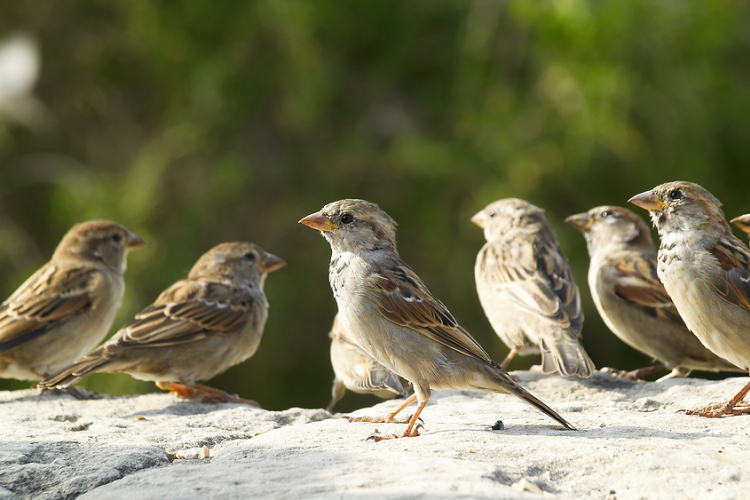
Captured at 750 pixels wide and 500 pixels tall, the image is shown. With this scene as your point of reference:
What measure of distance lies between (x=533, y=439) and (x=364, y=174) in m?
5.13

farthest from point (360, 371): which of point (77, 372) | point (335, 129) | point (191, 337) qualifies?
point (335, 129)

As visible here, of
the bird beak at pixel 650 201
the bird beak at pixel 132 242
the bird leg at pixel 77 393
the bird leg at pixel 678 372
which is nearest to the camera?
the bird beak at pixel 650 201

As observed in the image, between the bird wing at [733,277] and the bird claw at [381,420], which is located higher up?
the bird wing at [733,277]

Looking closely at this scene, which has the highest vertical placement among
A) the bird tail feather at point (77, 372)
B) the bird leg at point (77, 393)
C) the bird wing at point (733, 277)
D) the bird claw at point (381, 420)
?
the bird wing at point (733, 277)

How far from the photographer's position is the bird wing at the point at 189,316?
477 centimetres

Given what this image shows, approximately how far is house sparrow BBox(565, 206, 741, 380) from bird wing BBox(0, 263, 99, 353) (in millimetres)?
3573

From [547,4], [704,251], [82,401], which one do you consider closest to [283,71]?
[547,4]

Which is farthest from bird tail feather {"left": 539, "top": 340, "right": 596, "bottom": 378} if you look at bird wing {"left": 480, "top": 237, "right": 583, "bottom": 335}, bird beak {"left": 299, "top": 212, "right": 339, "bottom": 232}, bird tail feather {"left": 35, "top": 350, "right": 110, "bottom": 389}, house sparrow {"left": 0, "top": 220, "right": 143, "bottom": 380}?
house sparrow {"left": 0, "top": 220, "right": 143, "bottom": 380}

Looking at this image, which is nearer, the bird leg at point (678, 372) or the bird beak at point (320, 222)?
the bird beak at point (320, 222)

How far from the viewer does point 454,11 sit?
775 centimetres

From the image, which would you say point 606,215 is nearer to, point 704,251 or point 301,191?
point 704,251

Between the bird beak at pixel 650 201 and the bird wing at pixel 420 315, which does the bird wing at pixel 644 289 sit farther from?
the bird wing at pixel 420 315

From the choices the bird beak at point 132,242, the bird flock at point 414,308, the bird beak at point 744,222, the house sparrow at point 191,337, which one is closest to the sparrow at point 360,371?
the bird flock at point 414,308

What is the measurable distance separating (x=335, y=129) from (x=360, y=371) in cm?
429
